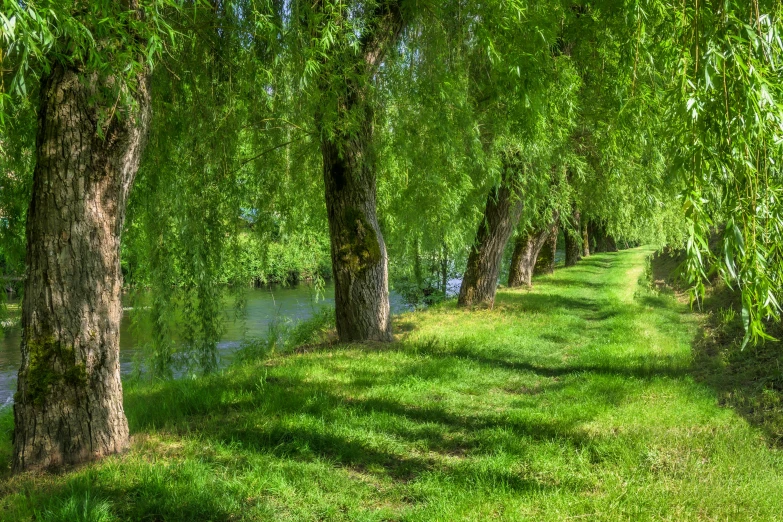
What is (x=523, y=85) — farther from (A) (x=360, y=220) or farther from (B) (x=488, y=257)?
(B) (x=488, y=257)

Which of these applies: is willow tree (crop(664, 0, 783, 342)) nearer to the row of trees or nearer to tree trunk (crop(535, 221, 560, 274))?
the row of trees

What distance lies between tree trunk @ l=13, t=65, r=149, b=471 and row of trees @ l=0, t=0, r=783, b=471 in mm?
15

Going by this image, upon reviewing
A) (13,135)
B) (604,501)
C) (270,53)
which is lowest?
(604,501)

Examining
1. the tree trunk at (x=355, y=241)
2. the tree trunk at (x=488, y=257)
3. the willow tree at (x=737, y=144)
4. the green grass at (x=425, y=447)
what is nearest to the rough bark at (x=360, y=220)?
the tree trunk at (x=355, y=241)

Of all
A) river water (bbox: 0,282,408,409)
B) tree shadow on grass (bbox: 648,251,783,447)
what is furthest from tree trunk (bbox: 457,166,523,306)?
tree shadow on grass (bbox: 648,251,783,447)

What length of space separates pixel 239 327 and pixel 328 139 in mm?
10284

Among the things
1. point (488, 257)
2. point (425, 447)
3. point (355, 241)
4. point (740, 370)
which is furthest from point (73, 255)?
point (488, 257)

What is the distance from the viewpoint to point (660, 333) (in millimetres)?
11570

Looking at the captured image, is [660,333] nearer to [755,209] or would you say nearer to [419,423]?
[419,423]

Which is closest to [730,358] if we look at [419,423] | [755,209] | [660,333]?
[660,333]

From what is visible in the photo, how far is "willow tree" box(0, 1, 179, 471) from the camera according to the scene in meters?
4.49

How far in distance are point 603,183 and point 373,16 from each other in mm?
7931

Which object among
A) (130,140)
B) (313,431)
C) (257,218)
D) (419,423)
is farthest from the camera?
(257,218)

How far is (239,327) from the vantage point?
17172 mm
